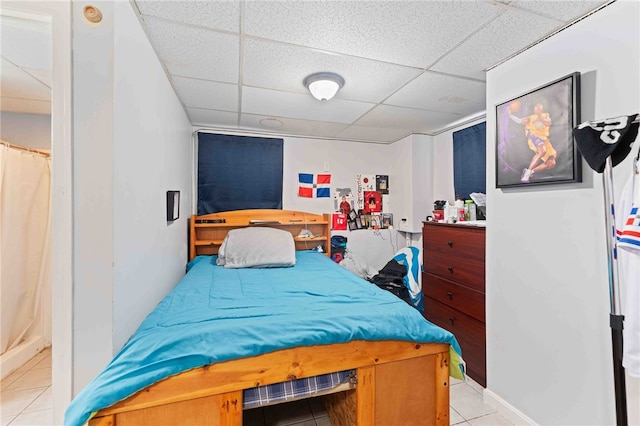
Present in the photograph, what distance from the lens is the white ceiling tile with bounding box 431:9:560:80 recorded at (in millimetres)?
1366

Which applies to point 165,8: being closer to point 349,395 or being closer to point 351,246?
point 349,395

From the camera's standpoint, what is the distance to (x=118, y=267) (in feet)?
3.75

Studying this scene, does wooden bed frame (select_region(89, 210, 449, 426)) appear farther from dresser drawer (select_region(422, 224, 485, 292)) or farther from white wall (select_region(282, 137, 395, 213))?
white wall (select_region(282, 137, 395, 213))

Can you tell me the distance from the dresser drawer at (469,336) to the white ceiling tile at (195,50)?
8.16 ft

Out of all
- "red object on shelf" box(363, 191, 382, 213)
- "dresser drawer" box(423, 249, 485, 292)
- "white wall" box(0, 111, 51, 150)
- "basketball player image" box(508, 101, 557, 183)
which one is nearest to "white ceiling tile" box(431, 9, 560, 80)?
"basketball player image" box(508, 101, 557, 183)

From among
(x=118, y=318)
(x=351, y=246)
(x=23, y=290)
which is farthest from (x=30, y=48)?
(x=351, y=246)

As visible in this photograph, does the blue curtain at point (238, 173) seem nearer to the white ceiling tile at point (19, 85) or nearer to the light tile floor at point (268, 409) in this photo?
the white ceiling tile at point (19, 85)

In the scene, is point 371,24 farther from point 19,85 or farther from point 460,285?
point 19,85

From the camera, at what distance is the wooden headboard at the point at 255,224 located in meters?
3.06

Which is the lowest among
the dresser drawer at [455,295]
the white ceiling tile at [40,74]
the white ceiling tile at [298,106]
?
the dresser drawer at [455,295]

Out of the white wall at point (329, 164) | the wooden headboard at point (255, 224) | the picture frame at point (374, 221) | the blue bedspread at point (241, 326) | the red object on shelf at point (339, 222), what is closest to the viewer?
the blue bedspread at point (241, 326)

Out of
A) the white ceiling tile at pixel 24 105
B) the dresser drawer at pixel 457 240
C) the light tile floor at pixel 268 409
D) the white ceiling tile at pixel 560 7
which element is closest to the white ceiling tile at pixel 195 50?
the white ceiling tile at pixel 560 7

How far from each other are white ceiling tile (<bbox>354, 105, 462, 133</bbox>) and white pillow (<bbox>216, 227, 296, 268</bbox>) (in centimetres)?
153

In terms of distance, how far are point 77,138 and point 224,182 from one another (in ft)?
7.18
